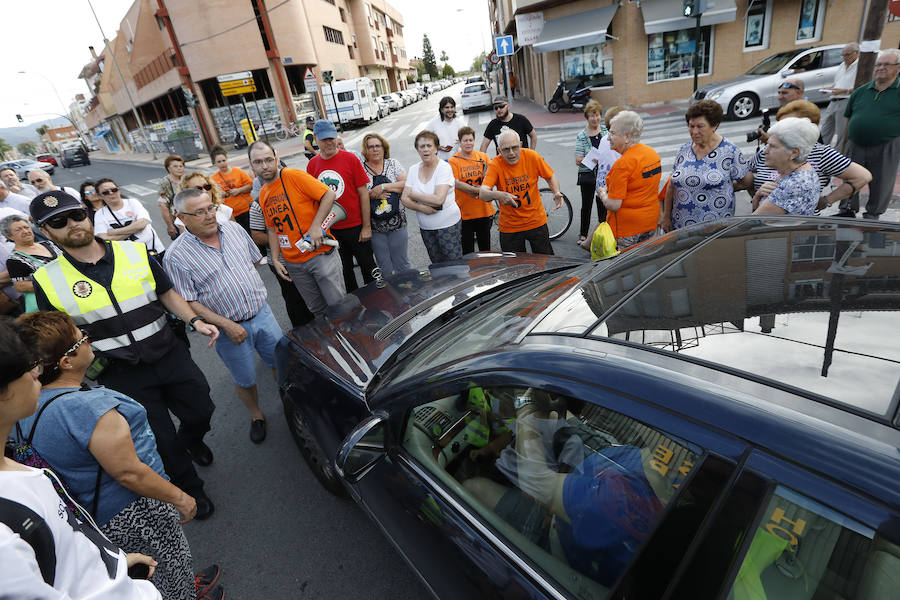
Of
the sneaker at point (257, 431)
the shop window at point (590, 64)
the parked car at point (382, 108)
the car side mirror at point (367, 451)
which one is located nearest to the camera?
the car side mirror at point (367, 451)

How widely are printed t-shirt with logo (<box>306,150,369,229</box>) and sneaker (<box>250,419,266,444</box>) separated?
6.83 feet

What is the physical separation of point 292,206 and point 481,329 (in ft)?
7.83

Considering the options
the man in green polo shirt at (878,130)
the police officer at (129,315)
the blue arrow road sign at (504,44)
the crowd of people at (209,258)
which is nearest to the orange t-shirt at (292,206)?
the crowd of people at (209,258)

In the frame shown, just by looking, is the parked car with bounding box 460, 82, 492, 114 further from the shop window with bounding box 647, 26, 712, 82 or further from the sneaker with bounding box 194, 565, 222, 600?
the sneaker with bounding box 194, 565, 222, 600

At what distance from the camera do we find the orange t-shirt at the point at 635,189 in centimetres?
347

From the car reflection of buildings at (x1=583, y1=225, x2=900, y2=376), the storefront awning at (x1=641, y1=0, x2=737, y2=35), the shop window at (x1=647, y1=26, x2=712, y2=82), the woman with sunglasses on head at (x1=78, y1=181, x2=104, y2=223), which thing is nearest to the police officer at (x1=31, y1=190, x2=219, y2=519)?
the car reflection of buildings at (x1=583, y1=225, x2=900, y2=376)

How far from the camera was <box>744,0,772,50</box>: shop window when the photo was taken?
15430 millimetres

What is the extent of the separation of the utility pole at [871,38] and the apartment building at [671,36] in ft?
40.3

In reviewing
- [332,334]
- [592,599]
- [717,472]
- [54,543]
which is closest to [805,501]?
[717,472]

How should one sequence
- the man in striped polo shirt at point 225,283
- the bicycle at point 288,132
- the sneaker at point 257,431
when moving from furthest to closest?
the bicycle at point 288,132
the sneaker at point 257,431
the man in striped polo shirt at point 225,283

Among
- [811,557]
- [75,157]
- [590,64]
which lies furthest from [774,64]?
[75,157]

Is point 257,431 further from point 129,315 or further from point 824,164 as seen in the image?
point 824,164

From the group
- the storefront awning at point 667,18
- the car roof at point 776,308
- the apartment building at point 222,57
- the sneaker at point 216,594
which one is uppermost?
the apartment building at point 222,57

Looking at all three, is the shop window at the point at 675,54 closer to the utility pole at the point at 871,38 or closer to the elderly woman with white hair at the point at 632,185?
the utility pole at the point at 871,38
